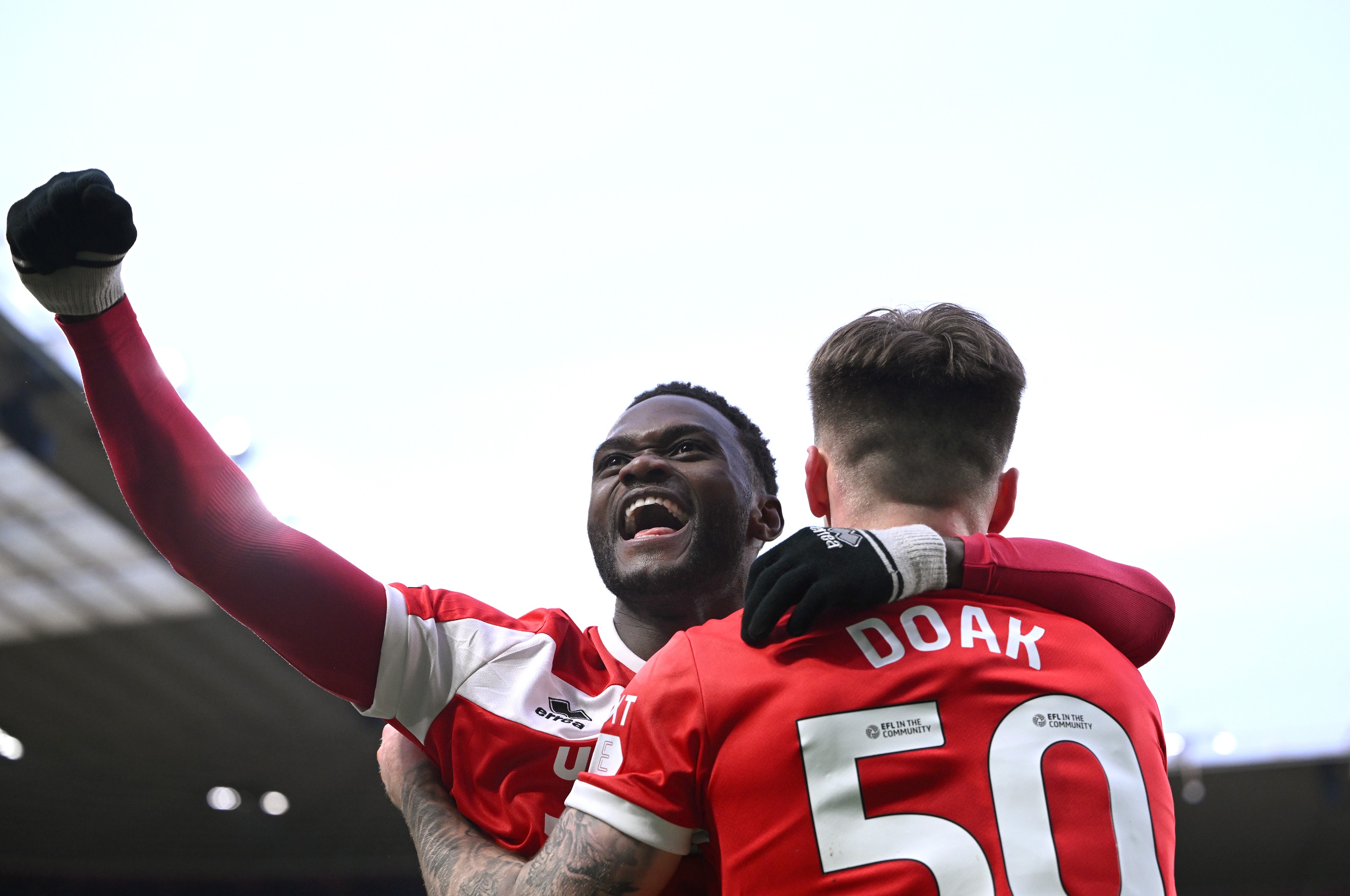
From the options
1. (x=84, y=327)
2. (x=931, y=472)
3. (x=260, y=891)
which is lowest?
(x=260, y=891)

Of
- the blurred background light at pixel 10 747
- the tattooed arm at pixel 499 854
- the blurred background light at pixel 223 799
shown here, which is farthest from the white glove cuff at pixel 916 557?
the blurred background light at pixel 223 799

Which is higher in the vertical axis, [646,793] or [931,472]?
[931,472]

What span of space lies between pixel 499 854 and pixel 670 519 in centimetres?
98

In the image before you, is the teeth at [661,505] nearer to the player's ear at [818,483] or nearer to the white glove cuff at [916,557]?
the player's ear at [818,483]

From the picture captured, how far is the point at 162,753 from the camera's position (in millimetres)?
16672

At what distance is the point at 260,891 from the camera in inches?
784

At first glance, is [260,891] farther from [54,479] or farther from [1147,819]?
[1147,819]

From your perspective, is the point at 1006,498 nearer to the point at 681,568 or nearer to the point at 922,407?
the point at 922,407

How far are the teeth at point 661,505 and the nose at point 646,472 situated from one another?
0.04m

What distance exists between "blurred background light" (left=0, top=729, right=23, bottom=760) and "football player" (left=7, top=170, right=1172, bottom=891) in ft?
55.2

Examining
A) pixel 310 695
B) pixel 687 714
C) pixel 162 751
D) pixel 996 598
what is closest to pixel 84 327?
pixel 687 714

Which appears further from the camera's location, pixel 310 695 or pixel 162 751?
pixel 162 751

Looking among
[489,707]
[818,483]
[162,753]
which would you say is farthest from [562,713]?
[162,753]

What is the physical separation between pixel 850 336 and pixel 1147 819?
2.74ft
